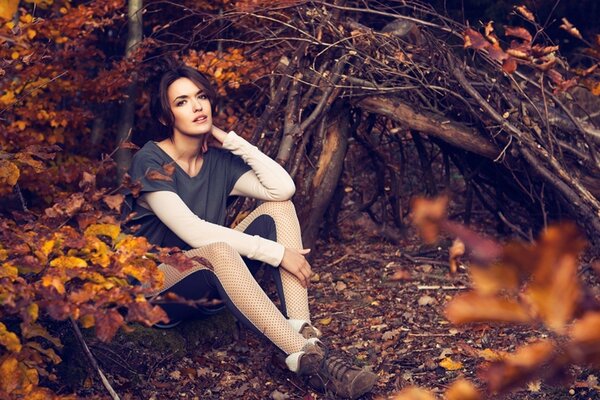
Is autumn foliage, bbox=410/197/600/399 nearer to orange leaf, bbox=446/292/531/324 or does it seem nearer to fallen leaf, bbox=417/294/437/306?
orange leaf, bbox=446/292/531/324

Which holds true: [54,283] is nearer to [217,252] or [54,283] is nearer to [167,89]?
[217,252]

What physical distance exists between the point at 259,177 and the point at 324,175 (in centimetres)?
82

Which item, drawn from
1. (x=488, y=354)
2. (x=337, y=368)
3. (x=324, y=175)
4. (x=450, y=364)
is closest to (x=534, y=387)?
(x=488, y=354)

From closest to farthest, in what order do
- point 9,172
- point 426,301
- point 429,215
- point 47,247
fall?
point 429,215 → point 47,247 → point 9,172 → point 426,301

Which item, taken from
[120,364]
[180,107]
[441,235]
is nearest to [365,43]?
[180,107]

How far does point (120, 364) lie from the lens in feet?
11.0

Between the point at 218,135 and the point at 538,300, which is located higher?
the point at 538,300

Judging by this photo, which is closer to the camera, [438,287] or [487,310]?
[487,310]

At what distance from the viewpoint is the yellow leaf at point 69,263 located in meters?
2.45

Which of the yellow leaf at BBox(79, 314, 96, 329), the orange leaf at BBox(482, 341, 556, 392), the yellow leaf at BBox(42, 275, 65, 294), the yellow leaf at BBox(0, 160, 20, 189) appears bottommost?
the yellow leaf at BBox(79, 314, 96, 329)

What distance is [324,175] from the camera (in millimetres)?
4668

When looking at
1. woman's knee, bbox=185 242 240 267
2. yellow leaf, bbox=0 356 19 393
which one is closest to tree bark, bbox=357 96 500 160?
woman's knee, bbox=185 242 240 267

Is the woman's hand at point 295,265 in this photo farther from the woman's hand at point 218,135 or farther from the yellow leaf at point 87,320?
the yellow leaf at point 87,320

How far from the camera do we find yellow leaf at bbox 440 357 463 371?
139 inches
